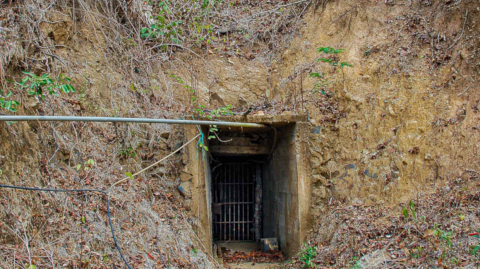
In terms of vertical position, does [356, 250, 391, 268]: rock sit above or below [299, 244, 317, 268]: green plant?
above

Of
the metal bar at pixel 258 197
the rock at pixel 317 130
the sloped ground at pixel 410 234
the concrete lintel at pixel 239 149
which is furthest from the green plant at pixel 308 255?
the metal bar at pixel 258 197

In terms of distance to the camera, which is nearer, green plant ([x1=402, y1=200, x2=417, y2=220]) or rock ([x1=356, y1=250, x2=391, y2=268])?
rock ([x1=356, y1=250, x2=391, y2=268])

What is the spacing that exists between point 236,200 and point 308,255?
3186 millimetres

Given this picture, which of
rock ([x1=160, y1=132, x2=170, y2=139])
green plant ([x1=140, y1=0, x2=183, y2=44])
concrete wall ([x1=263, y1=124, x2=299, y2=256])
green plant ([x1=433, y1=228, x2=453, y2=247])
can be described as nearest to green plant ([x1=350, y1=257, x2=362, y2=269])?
green plant ([x1=433, y1=228, x2=453, y2=247])

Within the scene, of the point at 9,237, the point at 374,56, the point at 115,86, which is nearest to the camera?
the point at 9,237

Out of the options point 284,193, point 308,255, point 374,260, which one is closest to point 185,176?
point 284,193

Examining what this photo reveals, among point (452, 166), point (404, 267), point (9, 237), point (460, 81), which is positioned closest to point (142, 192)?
point (9, 237)

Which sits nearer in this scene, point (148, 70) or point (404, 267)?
point (404, 267)

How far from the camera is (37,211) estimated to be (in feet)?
10.4

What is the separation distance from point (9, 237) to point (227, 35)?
203 inches

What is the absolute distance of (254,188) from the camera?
7516 millimetres

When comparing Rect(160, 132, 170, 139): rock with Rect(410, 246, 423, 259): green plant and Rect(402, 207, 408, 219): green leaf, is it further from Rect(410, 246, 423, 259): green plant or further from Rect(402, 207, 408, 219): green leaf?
Rect(410, 246, 423, 259): green plant

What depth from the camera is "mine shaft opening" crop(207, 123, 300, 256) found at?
218 inches

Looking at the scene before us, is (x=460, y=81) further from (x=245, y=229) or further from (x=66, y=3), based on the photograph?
(x=66, y=3)
